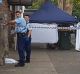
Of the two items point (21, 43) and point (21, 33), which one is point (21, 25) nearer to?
point (21, 33)

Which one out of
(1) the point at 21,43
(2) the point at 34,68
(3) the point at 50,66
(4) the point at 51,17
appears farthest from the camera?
(4) the point at 51,17

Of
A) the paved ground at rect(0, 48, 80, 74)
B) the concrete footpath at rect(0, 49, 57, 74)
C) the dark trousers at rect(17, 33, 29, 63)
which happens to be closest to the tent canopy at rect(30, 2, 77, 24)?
the paved ground at rect(0, 48, 80, 74)

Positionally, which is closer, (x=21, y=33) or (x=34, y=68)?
(x=34, y=68)

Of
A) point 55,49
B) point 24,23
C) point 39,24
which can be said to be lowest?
point 55,49

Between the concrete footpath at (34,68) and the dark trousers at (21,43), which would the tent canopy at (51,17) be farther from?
the dark trousers at (21,43)

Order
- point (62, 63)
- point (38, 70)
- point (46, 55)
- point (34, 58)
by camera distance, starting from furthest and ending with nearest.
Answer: point (46, 55), point (34, 58), point (62, 63), point (38, 70)

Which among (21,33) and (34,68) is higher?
(21,33)

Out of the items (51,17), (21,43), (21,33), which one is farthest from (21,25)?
(51,17)

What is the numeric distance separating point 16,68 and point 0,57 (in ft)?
2.16

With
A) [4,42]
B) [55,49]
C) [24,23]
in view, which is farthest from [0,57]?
[55,49]

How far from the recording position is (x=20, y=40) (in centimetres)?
1284

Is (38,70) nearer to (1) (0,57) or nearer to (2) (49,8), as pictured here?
(1) (0,57)

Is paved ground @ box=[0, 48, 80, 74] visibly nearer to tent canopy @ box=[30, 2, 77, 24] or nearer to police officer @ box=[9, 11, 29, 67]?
police officer @ box=[9, 11, 29, 67]

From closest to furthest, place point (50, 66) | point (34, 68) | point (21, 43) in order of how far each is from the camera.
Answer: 1. point (34, 68)
2. point (21, 43)
3. point (50, 66)
